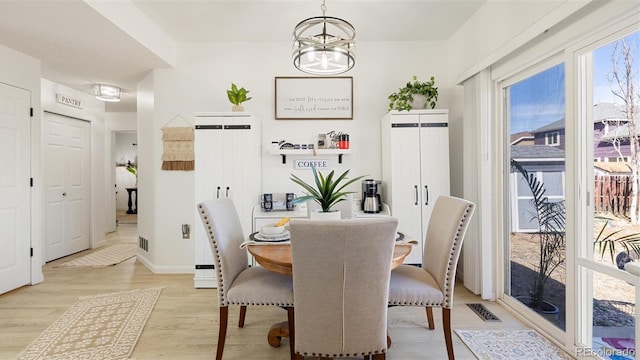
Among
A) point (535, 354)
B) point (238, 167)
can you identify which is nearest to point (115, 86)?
point (238, 167)

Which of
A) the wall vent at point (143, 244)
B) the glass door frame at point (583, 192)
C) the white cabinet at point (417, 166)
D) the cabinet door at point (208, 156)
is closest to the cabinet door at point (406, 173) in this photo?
the white cabinet at point (417, 166)

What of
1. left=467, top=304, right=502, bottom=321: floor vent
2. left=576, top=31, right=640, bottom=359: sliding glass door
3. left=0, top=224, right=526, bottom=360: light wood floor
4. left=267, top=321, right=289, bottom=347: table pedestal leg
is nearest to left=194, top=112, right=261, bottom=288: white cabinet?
left=0, top=224, right=526, bottom=360: light wood floor

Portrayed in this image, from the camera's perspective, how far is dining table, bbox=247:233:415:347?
1.57 meters

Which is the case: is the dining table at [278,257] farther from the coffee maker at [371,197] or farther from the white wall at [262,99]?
the white wall at [262,99]

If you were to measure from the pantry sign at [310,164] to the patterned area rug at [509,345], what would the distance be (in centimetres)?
210

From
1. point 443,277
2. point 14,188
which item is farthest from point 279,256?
point 14,188

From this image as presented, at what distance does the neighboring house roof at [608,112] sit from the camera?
1.64 metres

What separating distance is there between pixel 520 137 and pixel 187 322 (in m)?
3.17

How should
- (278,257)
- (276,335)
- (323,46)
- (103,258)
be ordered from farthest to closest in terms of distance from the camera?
1. (103,258)
2. (276,335)
3. (323,46)
4. (278,257)

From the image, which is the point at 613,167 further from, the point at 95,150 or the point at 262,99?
the point at 95,150

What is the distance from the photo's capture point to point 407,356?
1.89 m

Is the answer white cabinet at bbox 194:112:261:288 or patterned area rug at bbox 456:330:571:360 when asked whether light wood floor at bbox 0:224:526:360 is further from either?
white cabinet at bbox 194:112:261:288

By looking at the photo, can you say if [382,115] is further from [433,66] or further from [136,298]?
[136,298]

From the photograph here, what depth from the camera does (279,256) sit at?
164cm
